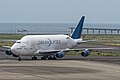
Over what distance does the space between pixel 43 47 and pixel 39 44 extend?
0.88 meters

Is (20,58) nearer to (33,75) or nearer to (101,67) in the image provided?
(101,67)

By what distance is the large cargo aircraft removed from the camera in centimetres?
6862

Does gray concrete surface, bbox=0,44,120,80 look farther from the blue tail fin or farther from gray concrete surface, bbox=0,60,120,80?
the blue tail fin

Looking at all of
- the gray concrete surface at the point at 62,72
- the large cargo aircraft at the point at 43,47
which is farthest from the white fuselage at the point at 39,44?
the gray concrete surface at the point at 62,72

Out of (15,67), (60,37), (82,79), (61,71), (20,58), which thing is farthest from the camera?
(60,37)

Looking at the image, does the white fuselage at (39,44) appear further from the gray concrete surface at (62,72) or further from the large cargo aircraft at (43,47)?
the gray concrete surface at (62,72)

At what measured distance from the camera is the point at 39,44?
70625mm

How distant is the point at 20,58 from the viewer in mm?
69188

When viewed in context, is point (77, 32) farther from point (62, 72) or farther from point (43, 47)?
point (62, 72)

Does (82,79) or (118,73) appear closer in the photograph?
(82,79)

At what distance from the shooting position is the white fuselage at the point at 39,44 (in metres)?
68.5

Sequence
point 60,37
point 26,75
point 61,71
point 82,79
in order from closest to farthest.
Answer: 1. point 82,79
2. point 26,75
3. point 61,71
4. point 60,37

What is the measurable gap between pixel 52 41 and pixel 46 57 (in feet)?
8.11

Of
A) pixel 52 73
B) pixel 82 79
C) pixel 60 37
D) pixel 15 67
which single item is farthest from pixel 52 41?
pixel 82 79
